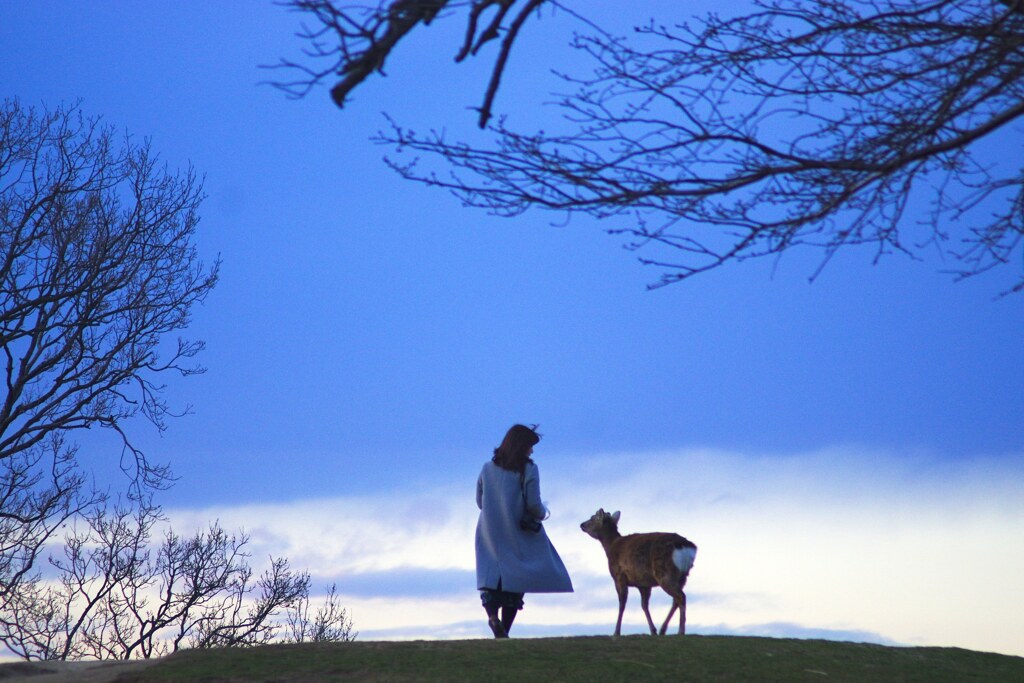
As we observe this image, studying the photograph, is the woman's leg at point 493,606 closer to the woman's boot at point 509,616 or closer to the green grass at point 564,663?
the woman's boot at point 509,616

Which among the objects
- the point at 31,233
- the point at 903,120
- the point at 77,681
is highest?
the point at 31,233

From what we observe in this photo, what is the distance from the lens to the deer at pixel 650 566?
1034cm

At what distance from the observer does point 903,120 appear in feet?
20.7

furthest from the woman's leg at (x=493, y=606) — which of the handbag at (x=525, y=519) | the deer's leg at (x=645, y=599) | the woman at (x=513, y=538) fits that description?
the deer's leg at (x=645, y=599)

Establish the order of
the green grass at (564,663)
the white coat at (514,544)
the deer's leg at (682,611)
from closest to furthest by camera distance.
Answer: the green grass at (564,663), the deer's leg at (682,611), the white coat at (514,544)

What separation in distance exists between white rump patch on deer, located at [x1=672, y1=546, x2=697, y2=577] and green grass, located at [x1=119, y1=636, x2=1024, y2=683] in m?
0.95

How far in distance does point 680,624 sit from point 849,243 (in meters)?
5.40

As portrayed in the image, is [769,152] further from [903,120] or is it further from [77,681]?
[77,681]

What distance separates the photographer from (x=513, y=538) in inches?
424

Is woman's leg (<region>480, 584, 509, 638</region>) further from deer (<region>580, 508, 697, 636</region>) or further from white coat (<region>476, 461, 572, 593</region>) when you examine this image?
deer (<region>580, 508, 697, 636</region>)

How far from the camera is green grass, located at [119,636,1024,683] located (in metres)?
7.83

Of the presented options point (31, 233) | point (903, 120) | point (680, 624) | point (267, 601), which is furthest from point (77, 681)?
point (267, 601)

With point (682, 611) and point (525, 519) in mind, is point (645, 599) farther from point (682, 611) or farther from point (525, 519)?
point (525, 519)

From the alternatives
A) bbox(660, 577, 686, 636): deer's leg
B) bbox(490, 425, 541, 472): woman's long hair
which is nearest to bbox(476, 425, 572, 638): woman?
bbox(490, 425, 541, 472): woman's long hair
